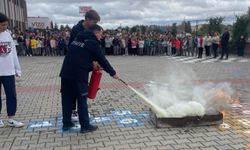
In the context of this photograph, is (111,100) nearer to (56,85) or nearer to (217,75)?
(56,85)

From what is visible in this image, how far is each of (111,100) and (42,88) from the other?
3085mm

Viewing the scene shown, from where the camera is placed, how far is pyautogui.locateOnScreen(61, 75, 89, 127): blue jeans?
5457mm

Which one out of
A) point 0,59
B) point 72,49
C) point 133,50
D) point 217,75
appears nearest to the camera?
point 72,49

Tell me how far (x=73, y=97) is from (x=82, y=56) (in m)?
0.80

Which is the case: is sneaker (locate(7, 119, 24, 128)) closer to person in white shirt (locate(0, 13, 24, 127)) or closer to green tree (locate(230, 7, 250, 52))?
person in white shirt (locate(0, 13, 24, 127))

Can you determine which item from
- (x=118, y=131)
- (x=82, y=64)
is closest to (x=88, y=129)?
(x=118, y=131)

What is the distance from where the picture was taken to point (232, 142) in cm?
503

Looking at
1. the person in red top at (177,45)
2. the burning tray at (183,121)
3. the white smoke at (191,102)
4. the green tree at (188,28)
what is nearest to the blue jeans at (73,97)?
the burning tray at (183,121)

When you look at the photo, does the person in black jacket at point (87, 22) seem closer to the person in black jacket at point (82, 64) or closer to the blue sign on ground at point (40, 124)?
the person in black jacket at point (82, 64)

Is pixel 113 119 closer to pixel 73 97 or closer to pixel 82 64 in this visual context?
pixel 73 97

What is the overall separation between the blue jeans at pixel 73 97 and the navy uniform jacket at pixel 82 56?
5.0 inches

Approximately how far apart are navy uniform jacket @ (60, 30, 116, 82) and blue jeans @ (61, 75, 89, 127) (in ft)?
0.42

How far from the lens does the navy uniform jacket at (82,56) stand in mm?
5359

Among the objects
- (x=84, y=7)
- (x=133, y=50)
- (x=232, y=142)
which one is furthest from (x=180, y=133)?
(x=133, y=50)
